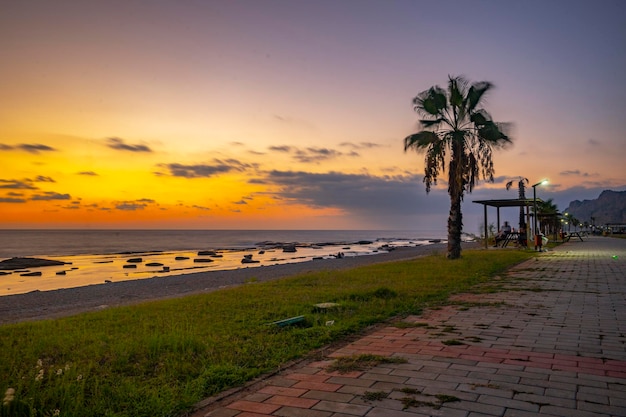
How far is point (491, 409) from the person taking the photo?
333cm

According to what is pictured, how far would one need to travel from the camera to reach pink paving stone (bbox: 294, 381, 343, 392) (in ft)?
12.7

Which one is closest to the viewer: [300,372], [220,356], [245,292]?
[300,372]

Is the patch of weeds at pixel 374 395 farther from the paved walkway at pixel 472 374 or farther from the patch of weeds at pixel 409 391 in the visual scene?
the patch of weeds at pixel 409 391

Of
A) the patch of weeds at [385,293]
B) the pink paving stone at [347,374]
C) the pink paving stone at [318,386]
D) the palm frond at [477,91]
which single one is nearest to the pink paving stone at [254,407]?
the pink paving stone at [318,386]

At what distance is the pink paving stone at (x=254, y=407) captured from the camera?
344 centimetres

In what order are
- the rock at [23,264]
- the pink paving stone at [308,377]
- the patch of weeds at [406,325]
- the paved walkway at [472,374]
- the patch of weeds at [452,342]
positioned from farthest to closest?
the rock at [23,264], the patch of weeds at [406,325], the patch of weeds at [452,342], the pink paving stone at [308,377], the paved walkway at [472,374]

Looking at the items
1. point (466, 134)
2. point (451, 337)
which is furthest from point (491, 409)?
point (466, 134)

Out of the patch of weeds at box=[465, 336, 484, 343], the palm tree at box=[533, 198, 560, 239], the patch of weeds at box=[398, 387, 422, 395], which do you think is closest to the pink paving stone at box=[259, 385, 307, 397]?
the patch of weeds at box=[398, 387, 422, 395]

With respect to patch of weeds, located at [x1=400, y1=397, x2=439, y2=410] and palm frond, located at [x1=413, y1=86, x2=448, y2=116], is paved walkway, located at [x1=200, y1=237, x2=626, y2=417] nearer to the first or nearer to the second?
patch of weeds, located at [x1=400, y1=397, x2=439, y2=410]

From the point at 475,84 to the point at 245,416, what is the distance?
20.2 metres

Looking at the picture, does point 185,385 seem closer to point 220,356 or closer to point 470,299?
point 220,356

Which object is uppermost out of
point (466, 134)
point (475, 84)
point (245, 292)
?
point (475, 84)

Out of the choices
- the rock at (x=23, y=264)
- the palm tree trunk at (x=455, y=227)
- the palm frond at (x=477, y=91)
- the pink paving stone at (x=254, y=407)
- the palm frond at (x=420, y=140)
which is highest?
the palm frond at (x=477, y=91)

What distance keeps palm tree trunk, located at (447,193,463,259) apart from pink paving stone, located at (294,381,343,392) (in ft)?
57.5
